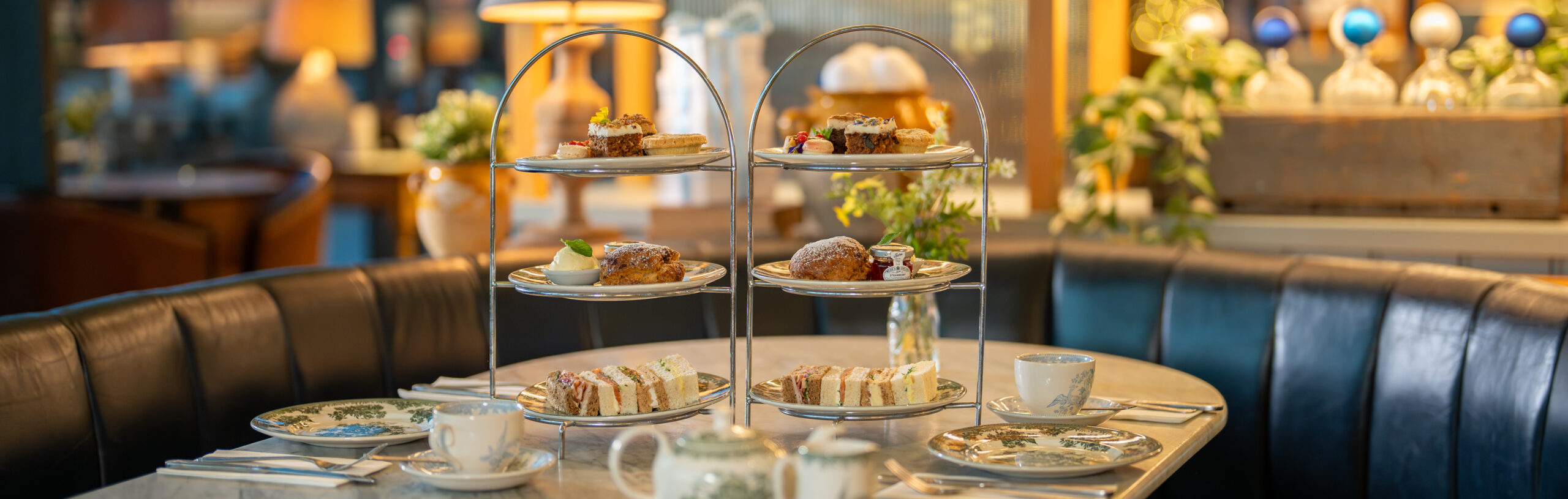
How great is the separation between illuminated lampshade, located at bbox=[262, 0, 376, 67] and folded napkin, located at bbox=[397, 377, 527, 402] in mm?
2929

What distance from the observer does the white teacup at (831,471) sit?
2.85ft

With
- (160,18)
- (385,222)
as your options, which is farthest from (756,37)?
(160,18)

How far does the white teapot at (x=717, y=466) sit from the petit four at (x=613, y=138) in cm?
48

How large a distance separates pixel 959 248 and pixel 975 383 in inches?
8.4

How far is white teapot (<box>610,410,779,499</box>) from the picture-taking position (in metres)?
0.85

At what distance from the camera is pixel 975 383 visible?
173 cm

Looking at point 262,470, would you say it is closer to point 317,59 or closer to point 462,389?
point 462,389

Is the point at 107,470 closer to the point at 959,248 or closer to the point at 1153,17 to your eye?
the point at 959,248

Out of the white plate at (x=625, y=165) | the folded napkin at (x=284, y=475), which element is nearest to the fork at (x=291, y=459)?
the folded napkin at (x=284, y=475)

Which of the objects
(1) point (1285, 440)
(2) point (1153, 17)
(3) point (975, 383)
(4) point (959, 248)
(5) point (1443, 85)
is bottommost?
(1) point (1285, 440)

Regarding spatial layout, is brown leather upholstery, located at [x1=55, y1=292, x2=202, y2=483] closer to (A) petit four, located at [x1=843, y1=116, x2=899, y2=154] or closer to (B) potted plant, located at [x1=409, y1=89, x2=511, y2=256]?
(B) potted plant, located at [x1=409, y1=89, x2=511, y2=256]

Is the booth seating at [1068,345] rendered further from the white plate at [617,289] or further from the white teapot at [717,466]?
the white teapot at [717,466]

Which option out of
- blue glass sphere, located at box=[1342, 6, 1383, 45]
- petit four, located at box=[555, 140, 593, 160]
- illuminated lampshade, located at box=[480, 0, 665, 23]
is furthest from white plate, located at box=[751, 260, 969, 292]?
blue glass sphere, located at box=[1342, 6, 1383, 45]

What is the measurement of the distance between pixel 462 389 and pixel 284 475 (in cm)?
41
